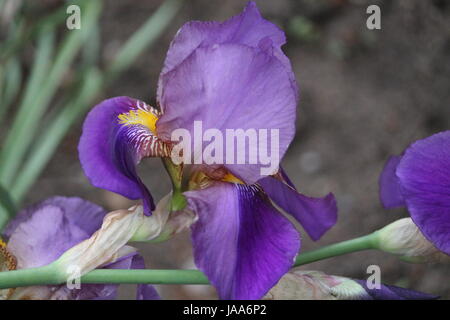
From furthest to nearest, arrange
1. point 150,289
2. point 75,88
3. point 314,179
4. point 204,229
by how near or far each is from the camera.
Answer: point 314,179
point 75,88
point 150,289
point 204,229

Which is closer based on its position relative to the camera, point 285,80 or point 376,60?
point 285,80

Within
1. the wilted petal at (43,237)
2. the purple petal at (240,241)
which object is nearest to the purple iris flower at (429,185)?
the purple petal at (240,241)

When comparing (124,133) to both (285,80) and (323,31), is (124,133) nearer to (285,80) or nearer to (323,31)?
(285,80)

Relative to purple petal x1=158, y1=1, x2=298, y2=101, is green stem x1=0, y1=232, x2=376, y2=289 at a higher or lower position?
lower

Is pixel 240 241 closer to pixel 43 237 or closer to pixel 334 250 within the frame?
pixel 334 250

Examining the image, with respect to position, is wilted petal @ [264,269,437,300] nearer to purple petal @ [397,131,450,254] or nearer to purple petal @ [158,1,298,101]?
purple petal @ [397,131,450,254]

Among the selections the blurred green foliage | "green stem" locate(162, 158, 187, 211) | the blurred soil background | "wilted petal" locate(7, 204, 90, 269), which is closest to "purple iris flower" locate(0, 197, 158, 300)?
"wilted petal" locate(7, 204, 90, 269)

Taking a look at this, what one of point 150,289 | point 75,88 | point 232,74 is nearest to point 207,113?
point 232,74
